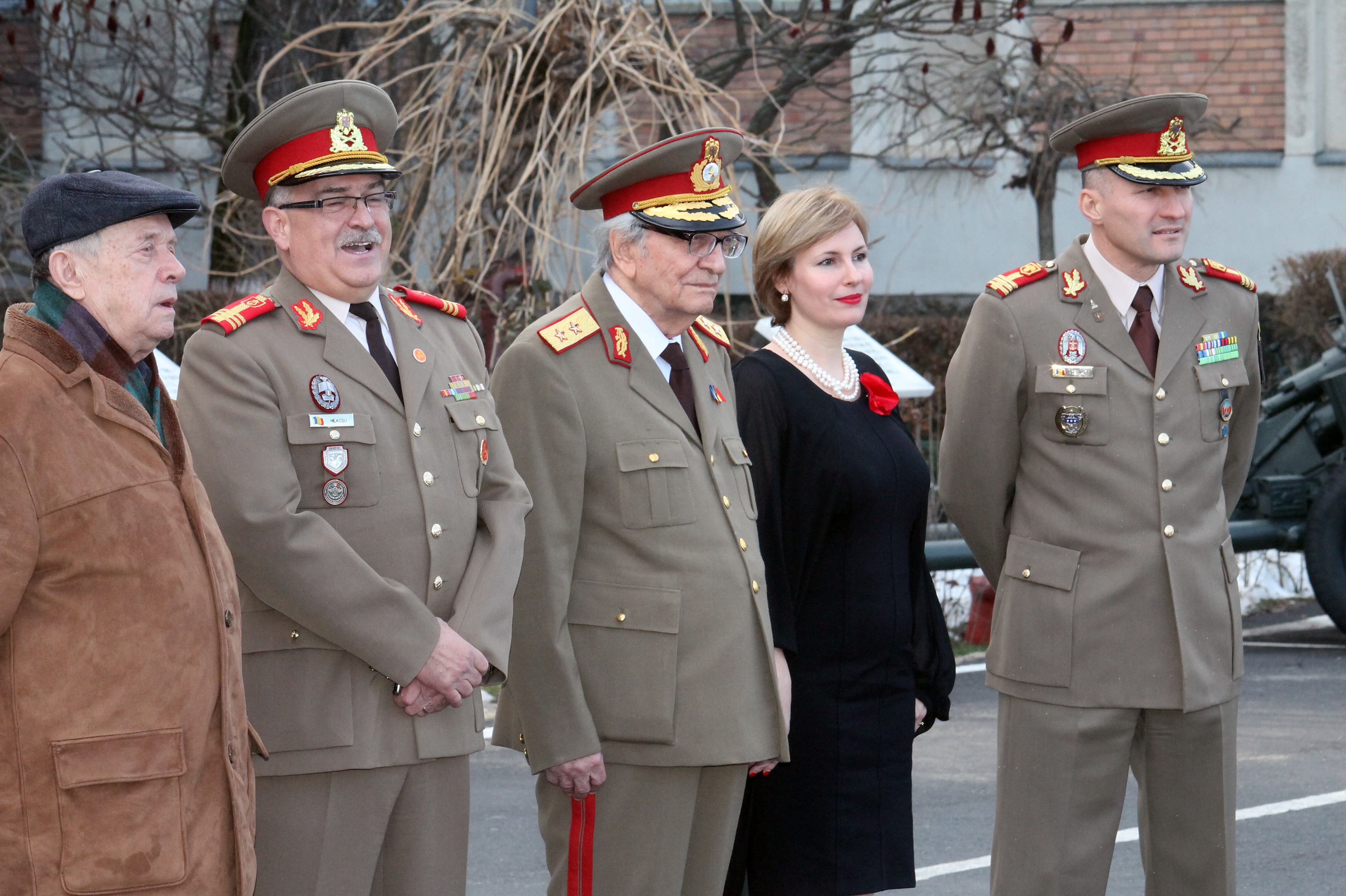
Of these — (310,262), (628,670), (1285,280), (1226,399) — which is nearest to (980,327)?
(1226,399)

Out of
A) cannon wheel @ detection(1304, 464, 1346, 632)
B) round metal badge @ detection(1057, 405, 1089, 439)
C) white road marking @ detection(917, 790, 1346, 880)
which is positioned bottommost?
white road marking @ detection(917, 790, 1346, 880)

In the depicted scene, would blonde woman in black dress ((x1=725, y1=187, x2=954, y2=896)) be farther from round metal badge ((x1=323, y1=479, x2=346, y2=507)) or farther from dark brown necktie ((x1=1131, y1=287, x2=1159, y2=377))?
round metal badge ((x1=323, y1=479, x2=346, y2=507))

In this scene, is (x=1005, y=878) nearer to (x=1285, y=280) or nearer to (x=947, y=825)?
(x=947, y=825)

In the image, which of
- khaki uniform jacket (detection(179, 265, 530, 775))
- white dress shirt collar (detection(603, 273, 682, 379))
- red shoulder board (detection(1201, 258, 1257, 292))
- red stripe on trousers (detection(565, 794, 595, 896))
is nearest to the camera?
khaki uniform jacket (detection(179, 265, 530, 775))

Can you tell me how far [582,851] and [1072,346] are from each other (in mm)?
1671

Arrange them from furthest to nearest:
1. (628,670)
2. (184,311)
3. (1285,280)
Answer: (1285,280) < (184,311) < (628,670)

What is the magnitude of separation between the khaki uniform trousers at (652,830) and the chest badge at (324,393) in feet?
2.99

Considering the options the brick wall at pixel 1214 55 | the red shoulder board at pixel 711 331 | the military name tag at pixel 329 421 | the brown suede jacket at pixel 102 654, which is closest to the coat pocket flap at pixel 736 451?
the red shoulder board at pixel 711 331

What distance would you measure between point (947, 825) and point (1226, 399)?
2323mm

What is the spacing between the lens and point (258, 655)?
3117mm

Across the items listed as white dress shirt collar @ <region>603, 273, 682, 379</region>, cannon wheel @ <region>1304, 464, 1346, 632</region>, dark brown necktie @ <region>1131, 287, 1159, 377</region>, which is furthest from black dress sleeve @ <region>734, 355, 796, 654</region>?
cannon wheel @ <region>1304, 464, 1346, 632</region>

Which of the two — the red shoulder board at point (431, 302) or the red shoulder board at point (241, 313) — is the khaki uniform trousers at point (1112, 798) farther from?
the red shoulder board at point (241, 313)

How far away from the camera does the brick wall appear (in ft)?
53.7

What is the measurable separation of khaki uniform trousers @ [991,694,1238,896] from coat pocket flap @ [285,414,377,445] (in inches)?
69.2
